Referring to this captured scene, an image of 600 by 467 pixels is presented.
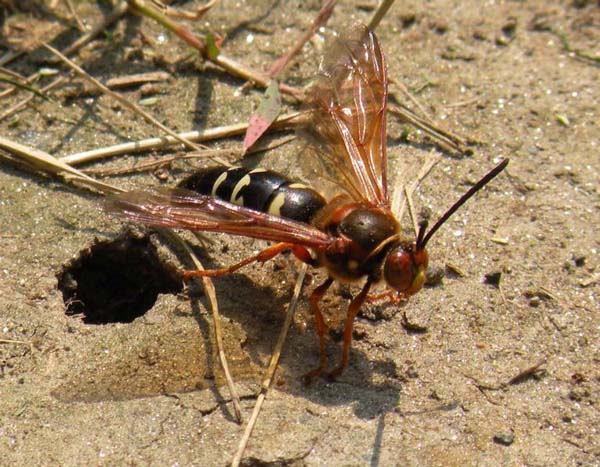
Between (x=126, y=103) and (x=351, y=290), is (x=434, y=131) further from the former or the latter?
(x=126, y=103)

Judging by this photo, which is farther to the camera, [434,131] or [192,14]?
[192,14]

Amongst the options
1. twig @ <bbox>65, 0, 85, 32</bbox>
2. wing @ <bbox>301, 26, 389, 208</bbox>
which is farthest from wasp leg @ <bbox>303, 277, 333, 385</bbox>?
twig @ <bbox>65, 0, 85, 32</bbox>

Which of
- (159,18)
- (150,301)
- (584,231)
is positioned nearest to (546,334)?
(584,231)

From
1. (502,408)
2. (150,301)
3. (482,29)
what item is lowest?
(150,301)

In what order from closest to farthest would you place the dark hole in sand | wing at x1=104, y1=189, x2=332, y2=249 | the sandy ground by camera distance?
the sandy ground, wing at x1=104, y1=189, x2=332, y2=249, the dark hole in sand

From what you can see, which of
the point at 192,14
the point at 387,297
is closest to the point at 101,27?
the point at 192,14

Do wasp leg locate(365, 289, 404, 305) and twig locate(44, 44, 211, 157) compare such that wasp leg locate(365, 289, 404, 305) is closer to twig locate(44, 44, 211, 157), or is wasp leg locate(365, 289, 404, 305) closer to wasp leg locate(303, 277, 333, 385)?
wasp leg locate(303, 277, 333, 385)

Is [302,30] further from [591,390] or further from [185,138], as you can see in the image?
[591,390]

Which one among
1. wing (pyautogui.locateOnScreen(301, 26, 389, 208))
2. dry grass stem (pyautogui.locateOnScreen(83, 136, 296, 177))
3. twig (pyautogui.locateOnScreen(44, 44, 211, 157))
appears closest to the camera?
wing (pyautogui.locateOnScreen(301, 26, 389, 208))
